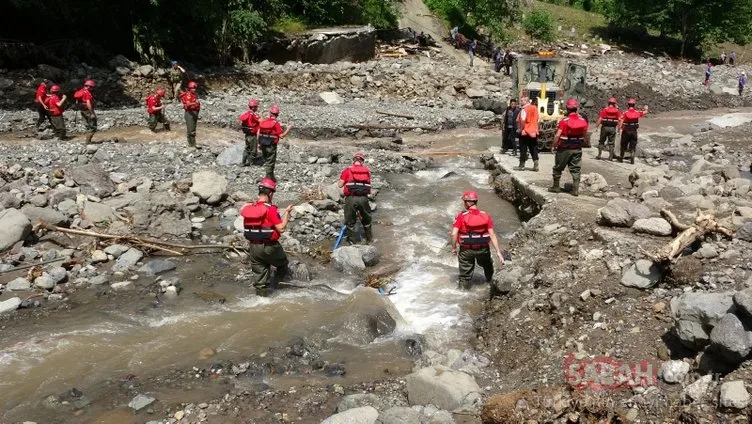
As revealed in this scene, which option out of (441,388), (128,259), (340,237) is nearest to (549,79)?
(340,237)

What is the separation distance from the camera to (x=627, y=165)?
1498 centimetres

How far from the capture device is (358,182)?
1095 centimetres

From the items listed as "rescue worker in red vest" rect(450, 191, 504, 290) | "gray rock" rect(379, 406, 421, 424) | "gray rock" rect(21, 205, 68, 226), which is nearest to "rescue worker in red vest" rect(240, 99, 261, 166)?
"gray rock" rect(21, 205, 68, 226)

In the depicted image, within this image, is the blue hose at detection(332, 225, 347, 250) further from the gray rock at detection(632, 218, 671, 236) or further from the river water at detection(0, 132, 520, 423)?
the gray rock at detection(632, 218, 671, 236)

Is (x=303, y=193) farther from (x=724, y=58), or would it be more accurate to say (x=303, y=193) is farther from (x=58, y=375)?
(x=724, y=58)

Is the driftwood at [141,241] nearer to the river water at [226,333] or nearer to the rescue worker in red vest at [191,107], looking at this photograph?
the river water at [226,333]

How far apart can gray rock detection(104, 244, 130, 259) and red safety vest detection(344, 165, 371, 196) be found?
4121 millimetres

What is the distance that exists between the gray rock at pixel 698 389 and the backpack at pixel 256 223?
5.71m

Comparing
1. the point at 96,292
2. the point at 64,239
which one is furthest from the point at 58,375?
the point at 64,239

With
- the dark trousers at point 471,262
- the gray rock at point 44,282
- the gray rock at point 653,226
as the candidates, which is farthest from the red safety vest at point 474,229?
the gray rock at point 44,282

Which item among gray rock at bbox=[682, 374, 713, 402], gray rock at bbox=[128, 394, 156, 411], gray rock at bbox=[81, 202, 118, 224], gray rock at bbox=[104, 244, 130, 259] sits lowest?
gray rock at bbox=[128, 394, 156, 411]

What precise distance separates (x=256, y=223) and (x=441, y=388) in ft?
12.5

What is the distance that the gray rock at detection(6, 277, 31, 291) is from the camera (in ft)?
30.3

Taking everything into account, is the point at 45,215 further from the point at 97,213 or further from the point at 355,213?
the point at 355,213
